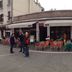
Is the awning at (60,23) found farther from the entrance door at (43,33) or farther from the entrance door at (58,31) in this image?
the entrance door at (43,33)

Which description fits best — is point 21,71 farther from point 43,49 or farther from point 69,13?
point 69,13

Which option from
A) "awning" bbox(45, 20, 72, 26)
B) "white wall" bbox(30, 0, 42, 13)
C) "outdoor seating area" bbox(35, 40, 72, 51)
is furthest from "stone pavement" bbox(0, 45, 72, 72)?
"white wall" bbox(30, 0, 42, 13)

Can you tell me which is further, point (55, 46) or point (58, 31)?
point (58, 31)

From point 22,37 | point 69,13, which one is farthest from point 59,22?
point 22,37

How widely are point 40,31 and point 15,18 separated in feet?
23.0

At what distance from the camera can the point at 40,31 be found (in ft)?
118

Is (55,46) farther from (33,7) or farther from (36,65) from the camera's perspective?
(33,7)

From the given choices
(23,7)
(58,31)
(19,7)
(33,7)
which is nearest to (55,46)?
(58,31)

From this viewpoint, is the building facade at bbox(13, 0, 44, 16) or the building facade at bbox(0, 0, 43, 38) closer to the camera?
the building facade at bbox(0, 0, 43, 38)

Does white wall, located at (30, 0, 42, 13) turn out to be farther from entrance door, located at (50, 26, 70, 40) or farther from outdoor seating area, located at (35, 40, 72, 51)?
outdoor seating area, located at (35, 40, 72, 51)

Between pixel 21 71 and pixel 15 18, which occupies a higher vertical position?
pixel 15 18

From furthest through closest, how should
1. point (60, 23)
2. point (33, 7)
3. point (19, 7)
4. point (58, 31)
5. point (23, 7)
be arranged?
1. point (33, 7)
2. point (23, 7)
3. point (19, 7)
4. point (58, 31)
5. point (60, 23)

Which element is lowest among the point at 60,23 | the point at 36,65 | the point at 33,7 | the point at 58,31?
the point at 36,65

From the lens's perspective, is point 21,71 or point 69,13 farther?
point 69,13
